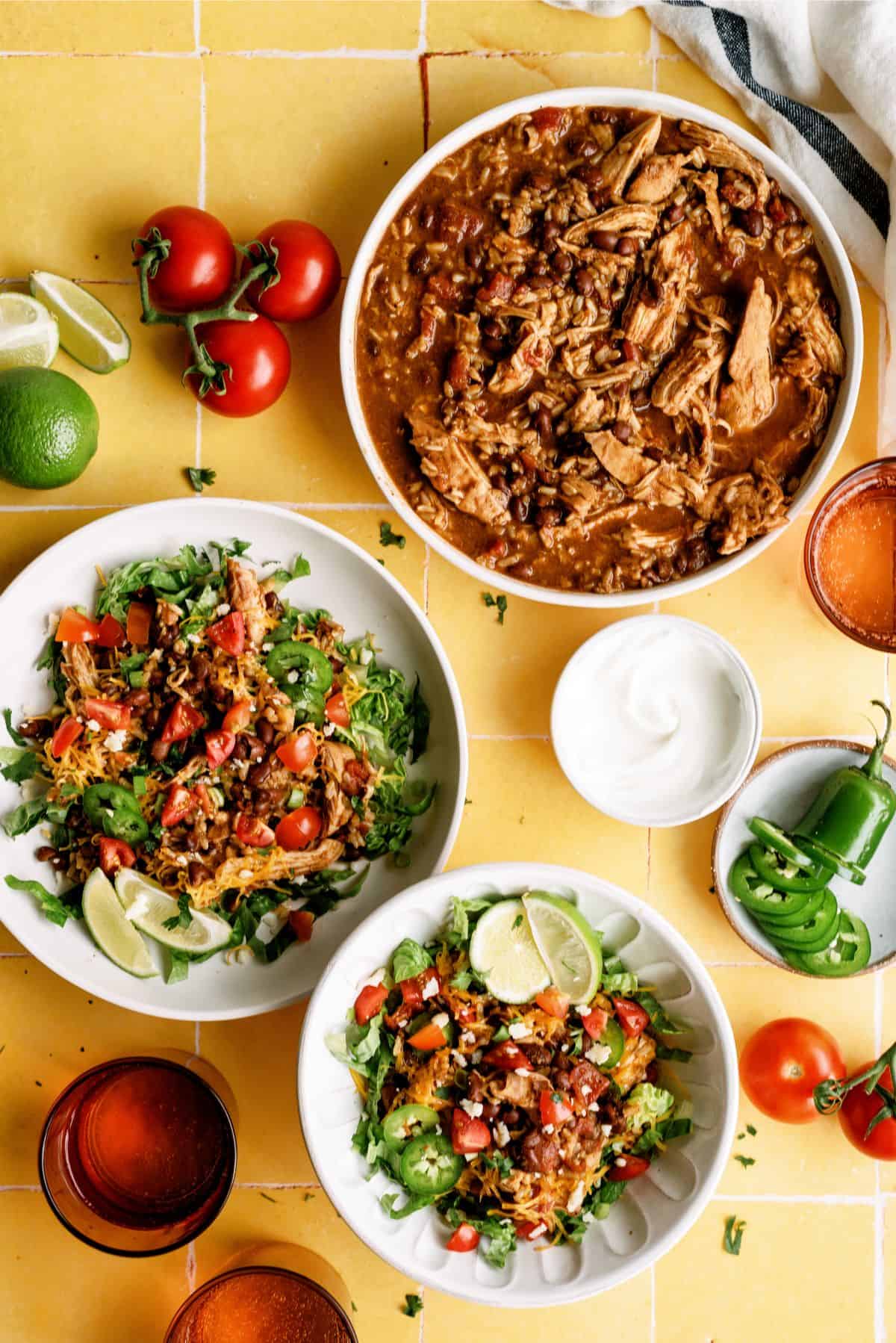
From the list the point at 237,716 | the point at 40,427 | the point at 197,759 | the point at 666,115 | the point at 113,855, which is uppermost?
the point at 666,115

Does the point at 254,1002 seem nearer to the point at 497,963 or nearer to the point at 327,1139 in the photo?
the point at 327,1139

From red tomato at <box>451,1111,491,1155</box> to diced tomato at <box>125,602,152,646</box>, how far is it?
1530 millimetres

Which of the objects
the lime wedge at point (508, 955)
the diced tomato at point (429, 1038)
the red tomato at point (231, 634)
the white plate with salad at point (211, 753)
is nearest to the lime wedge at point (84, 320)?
the white plate with salad at point (211, 753)

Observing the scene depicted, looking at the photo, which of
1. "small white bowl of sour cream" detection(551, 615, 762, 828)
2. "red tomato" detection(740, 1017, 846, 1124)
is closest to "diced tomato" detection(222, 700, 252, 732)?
"small white bowl of sour cream" detection(551, 615, 762, 828)

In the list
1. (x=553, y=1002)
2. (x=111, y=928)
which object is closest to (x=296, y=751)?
(x=111, y=928)

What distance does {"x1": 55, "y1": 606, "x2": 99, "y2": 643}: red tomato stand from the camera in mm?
2932

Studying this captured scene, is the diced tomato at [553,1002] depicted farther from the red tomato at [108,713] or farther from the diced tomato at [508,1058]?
Answer: the red tomato at [108,713]

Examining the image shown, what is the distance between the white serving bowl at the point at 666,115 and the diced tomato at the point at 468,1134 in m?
1.38

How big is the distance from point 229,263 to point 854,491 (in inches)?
74.6

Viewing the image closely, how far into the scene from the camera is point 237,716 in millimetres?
2822

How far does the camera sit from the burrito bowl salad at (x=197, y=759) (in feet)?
9.38

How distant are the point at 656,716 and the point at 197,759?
1.29 meters

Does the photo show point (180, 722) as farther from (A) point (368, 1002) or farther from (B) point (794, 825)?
(B) point (794, 825)

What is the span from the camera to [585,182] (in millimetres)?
2820
